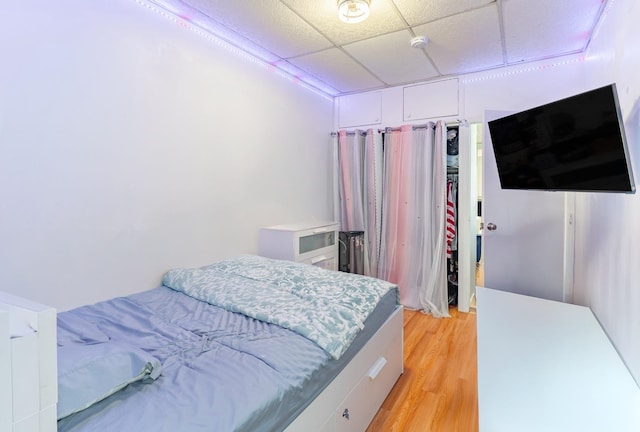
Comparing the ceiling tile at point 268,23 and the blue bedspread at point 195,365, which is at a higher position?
the ceiling tile at point 268,23

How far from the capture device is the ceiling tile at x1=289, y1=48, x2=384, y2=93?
2.84 m

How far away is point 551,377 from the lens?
1157 millimetres

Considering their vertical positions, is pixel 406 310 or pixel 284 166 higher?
pixel 284 166

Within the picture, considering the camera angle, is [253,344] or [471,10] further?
[471,10]

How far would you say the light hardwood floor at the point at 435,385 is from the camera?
1732mm

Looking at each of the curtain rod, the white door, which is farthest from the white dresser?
the white door

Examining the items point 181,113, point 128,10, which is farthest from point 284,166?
point 128,10

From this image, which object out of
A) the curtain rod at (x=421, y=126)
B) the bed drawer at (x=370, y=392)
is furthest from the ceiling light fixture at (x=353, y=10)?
the bed drawer at (x=370, y=392)

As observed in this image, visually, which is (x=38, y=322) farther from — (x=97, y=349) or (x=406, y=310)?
(x=406, y=310)

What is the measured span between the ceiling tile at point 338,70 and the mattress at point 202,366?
219 cm

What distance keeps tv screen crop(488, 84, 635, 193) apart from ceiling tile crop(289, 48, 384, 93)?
152cm

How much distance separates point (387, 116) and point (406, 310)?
2.18 meters

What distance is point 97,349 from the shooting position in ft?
3.40

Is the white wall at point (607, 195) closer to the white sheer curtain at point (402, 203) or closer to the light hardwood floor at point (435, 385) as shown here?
the white sheer curtain at point (402, 203)
